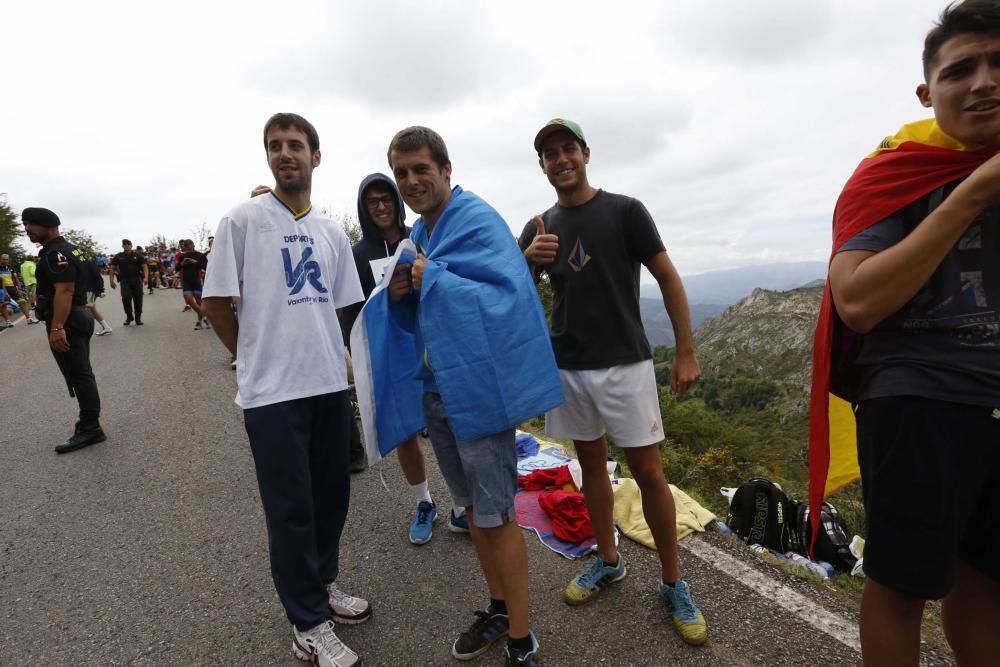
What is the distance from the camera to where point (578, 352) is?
2.47m

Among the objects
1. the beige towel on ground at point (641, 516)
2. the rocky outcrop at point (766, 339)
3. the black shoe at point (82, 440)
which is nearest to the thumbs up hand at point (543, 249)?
the beige towel on ground at point (641, 516)

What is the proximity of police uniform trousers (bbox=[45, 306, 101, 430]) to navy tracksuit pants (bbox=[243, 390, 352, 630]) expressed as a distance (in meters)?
4.37

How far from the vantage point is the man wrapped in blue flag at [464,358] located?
1.89 m

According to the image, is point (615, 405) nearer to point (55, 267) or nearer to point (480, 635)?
point (480, 635)

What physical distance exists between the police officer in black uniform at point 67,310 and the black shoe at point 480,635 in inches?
200

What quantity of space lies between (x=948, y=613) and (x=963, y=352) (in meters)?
0.94

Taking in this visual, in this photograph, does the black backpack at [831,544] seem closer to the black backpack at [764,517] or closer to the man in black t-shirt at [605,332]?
the black backpack at [764,517]

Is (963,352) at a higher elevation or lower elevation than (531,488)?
higher

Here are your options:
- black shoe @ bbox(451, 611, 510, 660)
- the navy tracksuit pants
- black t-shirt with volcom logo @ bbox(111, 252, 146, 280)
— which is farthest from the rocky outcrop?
the navy tracksuit pants

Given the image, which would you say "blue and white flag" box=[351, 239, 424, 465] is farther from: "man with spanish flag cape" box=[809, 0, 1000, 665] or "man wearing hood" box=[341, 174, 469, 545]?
"man with spanish flag cape" box=[809, 0, 1000, 665]

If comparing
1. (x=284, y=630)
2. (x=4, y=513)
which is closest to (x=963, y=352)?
(x=284, y=630)

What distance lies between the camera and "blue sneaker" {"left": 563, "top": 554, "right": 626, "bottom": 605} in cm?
253

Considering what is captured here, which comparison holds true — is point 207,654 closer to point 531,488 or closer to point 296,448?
point 296,448

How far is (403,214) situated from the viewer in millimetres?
3789
